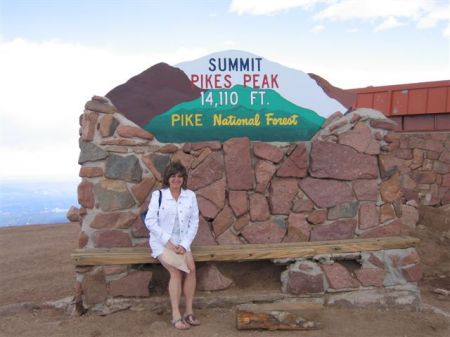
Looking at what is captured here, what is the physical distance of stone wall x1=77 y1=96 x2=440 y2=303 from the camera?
4.37 metres

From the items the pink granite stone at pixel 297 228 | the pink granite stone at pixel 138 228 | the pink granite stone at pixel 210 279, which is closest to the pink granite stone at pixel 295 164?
the pink granite stone at pixel 297 228

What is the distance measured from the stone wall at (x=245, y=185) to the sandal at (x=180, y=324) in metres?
0.58

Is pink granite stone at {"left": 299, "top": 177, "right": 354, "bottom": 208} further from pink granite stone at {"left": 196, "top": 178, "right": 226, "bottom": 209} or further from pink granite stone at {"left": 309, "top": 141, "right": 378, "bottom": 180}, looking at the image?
pink granite stone at {"left": 196, "top": 178, "right": 226, "bottom": 209}

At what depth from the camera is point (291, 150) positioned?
4.59 metres

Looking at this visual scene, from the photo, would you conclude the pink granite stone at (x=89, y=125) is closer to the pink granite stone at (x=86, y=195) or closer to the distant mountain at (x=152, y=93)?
the distant mountain at (x=152, y=93)

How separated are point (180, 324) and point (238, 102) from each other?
2.13m

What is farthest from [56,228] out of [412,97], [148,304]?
[412,97]

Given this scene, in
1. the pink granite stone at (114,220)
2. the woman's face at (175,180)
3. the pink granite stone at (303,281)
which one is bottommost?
the pink granite stone at (303,281)

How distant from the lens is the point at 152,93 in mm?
4492

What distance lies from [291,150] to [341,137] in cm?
54

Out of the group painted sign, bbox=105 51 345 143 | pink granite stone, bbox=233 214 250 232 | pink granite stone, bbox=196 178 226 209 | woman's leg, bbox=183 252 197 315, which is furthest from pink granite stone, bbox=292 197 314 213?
woman's leg, bbox=183 252 197 315

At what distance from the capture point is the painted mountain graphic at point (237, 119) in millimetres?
4520

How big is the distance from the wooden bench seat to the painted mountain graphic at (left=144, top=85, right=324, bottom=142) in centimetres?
105

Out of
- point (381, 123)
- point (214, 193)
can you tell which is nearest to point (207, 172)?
point (214, 193)
